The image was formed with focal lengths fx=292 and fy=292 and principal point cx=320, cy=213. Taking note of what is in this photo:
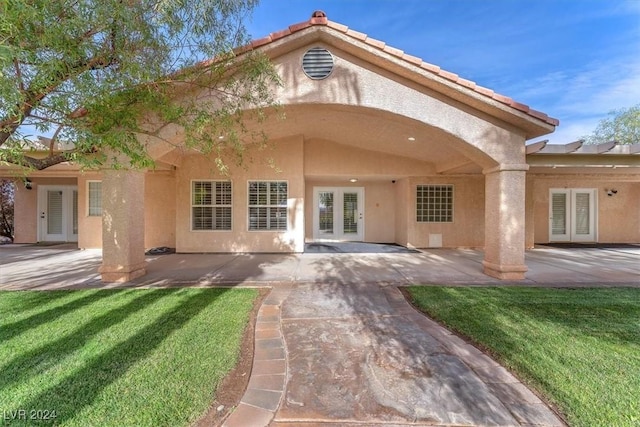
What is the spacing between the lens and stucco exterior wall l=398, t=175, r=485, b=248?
37.6ft

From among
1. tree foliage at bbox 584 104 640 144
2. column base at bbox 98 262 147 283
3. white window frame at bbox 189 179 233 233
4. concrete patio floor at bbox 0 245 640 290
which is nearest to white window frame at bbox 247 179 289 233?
white window frame at bbox 189 179 233 233

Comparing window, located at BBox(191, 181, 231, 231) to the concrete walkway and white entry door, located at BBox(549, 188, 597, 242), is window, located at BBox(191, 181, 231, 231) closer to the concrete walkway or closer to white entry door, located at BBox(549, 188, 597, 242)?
the concrete walkway

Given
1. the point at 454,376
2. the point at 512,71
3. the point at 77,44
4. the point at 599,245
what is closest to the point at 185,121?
the point at 77,44

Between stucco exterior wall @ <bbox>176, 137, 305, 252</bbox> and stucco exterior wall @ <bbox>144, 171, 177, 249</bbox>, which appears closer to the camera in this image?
stucco exterior wall @ <bbox>176, 137, 305, 252</bbox>

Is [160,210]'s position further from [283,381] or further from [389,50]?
[283,381]

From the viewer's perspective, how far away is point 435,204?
11.6 m

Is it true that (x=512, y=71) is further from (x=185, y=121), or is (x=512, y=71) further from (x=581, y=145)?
(x=185, y=121)

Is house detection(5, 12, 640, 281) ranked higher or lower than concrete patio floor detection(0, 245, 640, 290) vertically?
higher

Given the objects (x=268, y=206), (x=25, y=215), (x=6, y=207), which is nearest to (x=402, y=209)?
(x=268, y=206)

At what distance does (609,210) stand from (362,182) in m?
11.1

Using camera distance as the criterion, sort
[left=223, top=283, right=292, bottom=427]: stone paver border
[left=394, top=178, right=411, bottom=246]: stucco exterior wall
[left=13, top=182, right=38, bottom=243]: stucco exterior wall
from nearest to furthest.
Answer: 1. [left=223, top=283, right=292, bottom=427]: stone paver border
2. [left=394, top=178, right=411, bottom=246]: stucco exterior wall
3. [left=13, top=182, right=38, bottom=243]: stucco exterior wall

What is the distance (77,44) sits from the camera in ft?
11.4

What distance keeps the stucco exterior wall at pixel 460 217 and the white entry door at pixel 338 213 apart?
8.44 feet

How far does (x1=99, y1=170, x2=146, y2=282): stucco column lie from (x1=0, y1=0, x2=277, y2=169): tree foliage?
4.98 ft
